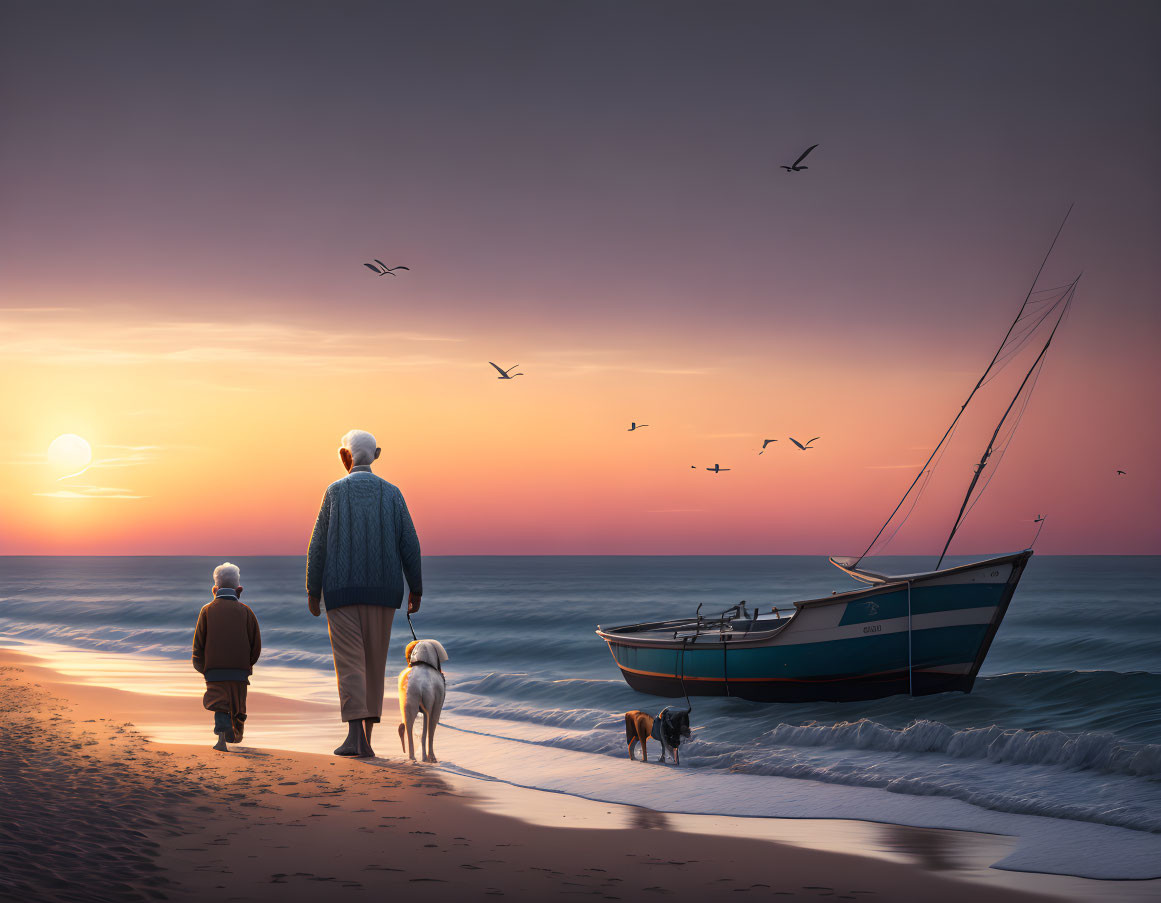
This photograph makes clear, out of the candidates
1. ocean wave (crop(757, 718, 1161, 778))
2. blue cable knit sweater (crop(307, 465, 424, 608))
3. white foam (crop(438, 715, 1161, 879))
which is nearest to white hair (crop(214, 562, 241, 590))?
blue cable knit sweater (crop(307, 465, 424, 608))

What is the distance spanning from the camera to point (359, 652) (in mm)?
7926

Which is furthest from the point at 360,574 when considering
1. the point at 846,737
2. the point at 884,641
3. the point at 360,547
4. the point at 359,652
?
the point at 884,641

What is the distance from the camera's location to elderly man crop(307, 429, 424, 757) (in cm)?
791

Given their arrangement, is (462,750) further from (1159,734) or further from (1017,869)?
(1159,734)

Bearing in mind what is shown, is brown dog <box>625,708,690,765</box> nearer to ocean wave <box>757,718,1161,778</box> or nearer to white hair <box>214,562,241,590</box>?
ocean wave <box>757,718,1161,778</box>

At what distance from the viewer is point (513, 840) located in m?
6.03

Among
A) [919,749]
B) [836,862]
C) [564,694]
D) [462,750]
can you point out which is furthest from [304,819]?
[564,694]

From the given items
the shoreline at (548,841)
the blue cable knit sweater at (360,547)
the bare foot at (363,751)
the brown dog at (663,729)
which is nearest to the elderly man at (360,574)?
the blue cable knit sweater at (360,547)

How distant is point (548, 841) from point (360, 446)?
3679 millimetres

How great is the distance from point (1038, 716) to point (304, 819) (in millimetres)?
12335

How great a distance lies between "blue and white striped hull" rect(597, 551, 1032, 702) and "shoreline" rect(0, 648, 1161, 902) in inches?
286

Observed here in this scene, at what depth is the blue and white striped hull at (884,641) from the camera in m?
14.2

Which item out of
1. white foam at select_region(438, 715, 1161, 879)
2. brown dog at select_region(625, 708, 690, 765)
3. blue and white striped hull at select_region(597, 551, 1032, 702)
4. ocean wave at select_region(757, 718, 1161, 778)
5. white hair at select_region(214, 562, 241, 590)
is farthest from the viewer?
blue and white striped hull at select_region(597, 551, 1032, 702)

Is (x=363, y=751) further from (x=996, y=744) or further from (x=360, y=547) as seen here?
(x=996, y=744)
